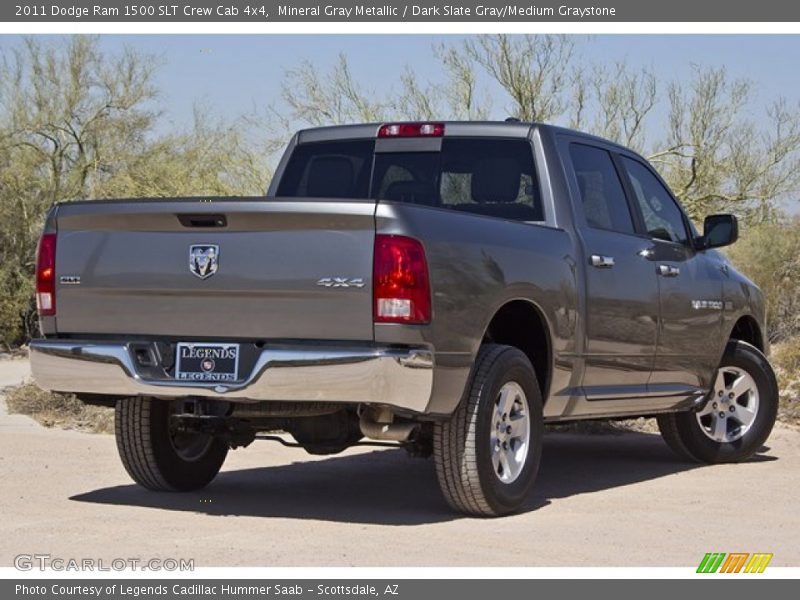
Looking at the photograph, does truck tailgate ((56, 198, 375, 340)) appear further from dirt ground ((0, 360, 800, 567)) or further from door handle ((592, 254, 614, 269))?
door handle ((592, 254, 614, 269))

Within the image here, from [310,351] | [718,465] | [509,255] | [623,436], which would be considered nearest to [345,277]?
[310,351]

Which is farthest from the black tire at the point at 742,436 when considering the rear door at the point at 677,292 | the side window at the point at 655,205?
the side window at the point at 655,205

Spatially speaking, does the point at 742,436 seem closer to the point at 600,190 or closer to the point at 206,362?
the point at 600,190

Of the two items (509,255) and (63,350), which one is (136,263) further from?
(509,255)

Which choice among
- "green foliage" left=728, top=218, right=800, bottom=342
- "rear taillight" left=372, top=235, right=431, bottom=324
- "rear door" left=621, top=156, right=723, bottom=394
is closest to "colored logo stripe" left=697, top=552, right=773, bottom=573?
"rear taillight" left=372, top=235, right=431, bottom=324

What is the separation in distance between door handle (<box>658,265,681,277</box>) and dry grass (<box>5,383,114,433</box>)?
4427mm

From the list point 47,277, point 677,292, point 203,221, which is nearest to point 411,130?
point 677,292

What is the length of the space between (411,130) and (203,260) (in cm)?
218

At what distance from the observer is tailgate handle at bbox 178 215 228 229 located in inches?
281

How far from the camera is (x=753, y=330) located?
10.7 metres

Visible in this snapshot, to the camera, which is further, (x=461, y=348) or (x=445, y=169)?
(x=445, y=169)

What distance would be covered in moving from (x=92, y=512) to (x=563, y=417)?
2596 millimetres

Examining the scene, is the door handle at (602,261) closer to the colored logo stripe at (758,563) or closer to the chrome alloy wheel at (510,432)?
the chrome alloy wheel at (510,432)

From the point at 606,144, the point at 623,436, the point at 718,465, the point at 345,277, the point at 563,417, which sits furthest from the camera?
the point at 623,436
